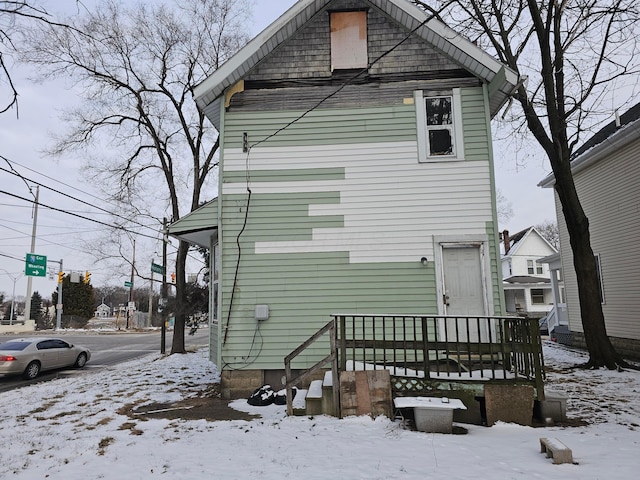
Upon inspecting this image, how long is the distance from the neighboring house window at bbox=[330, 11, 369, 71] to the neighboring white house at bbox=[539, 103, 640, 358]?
8.26m

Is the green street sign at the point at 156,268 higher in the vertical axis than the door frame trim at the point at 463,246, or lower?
higher

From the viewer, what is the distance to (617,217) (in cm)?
1342

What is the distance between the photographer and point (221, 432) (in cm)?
566

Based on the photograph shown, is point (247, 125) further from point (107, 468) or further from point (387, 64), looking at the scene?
point (107, 468)

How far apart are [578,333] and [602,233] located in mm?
4299

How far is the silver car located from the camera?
480 inches

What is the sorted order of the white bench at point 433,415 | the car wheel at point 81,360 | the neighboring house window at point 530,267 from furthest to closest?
the neighboring house window at point 530,267 < the car wheel at point 81,360 < the white bench at point 433,415

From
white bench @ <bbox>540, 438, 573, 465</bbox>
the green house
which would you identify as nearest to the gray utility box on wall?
the green house

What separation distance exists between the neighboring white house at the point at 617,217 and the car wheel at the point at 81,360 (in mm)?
17959

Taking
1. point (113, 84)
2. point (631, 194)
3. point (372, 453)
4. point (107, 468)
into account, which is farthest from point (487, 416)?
point (113, 84)

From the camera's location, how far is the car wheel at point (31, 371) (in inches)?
496

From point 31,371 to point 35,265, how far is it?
2043 centimetres

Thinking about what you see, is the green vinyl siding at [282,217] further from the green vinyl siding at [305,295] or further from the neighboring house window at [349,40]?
the neighboring house window at [349,40]

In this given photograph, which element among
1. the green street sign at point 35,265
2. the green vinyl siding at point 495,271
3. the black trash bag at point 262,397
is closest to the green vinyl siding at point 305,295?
the black trash bag at point 262,397
